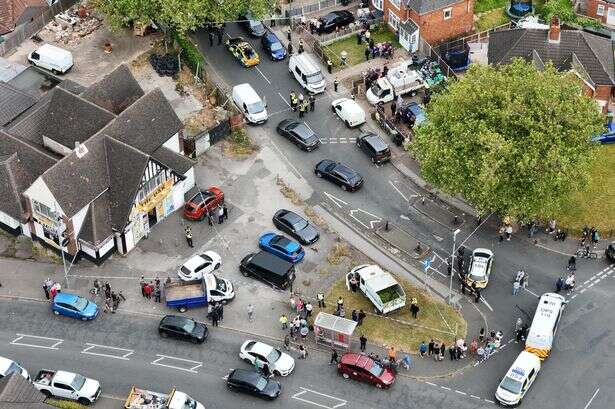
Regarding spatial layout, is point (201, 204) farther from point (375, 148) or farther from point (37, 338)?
point (37, 338)

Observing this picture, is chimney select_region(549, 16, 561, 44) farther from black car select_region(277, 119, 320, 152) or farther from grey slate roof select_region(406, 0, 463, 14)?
black car select_region(277, 119, 320, 152)

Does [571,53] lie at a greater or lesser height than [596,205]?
greater

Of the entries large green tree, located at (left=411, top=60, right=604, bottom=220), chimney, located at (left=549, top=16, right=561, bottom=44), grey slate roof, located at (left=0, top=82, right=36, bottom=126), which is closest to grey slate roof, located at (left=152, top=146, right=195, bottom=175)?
grey slate roof, located at (left=0, top=82, right=36, bottom=126)

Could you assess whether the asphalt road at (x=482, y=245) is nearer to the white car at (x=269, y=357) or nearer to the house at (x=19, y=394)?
the white car at (x=269, y=357)

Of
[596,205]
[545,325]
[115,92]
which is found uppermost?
[115,92]

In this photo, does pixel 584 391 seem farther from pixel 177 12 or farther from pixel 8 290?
pixel 177 12

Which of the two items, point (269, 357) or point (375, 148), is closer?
point (269, 357)

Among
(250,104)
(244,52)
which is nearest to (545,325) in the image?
(250,104)

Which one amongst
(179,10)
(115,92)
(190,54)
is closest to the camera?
(115,92)
